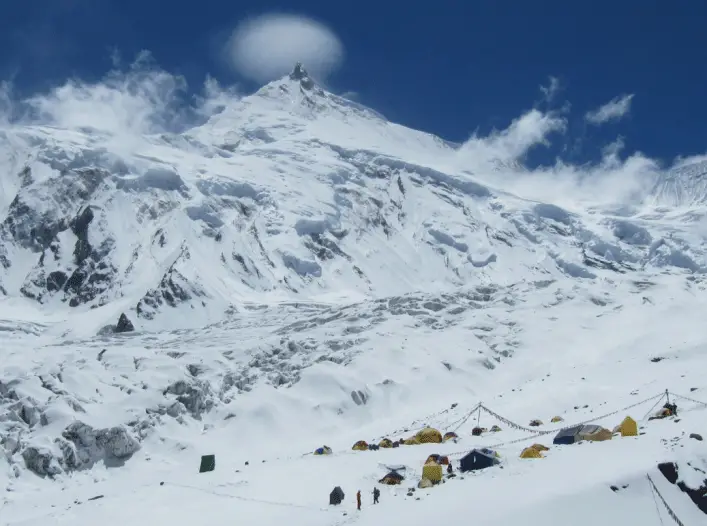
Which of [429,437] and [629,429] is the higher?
[429,437]

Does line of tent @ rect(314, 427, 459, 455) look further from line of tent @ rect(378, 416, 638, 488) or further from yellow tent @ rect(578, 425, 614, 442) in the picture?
yellow tent @ rect(578, 425, 614, 442)

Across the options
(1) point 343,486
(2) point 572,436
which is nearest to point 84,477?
(1) point 343,486

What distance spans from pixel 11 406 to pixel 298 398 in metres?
30.0

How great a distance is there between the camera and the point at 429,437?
5866 centimetres

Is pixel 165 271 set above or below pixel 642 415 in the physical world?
above

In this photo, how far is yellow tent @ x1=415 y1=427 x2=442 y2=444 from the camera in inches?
2297

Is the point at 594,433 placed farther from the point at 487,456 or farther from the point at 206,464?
the point at 206,464

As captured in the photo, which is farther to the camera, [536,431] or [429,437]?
[429,437]

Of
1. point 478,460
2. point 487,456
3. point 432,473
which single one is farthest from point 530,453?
point 432,473

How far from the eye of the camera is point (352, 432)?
247 feet

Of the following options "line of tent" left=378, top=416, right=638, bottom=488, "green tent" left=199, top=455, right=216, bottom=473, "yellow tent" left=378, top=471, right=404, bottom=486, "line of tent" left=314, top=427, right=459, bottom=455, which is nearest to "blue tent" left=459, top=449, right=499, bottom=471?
"line of tent" left=378, top=416, right=638, bottom=488

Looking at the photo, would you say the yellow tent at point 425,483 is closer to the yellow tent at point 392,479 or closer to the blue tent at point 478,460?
the yellow tent at point 392,479

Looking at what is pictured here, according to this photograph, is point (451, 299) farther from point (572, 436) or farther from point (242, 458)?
point (572, 436)

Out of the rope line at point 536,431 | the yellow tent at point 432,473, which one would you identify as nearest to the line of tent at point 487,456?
the yellow tent at point 432,473
